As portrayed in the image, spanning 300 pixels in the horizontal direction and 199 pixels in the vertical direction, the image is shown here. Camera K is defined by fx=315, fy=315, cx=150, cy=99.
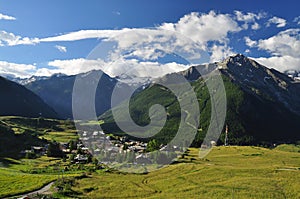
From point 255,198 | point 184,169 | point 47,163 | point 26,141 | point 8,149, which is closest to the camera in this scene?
point 255,198

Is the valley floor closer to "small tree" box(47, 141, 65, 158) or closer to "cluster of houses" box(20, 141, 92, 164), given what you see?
"cluster of houses" box(20, 141, 92, 164)

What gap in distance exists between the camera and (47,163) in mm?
100812

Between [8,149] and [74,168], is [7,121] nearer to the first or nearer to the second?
[8,149]

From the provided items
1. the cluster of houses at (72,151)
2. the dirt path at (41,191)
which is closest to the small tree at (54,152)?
the cluster of houses at (72,151)

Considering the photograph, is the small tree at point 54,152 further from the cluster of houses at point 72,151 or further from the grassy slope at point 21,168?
the cluster of houses at point 72,151

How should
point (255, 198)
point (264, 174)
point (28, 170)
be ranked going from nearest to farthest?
point (255, 198)
point (264, 174)
point (28, 170)

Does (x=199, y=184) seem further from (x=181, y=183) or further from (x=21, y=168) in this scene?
(x=21, y=168)

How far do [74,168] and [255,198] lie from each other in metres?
57.5

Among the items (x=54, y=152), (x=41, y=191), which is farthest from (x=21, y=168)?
(x=41, y=191)

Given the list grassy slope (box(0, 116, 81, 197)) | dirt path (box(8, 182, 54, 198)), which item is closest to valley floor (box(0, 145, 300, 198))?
grassy slope (box(0, 116, 81, 197))

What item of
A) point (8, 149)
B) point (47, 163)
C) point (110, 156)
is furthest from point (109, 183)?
point (8, 149)

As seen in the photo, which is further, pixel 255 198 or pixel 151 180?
pixel 151 180

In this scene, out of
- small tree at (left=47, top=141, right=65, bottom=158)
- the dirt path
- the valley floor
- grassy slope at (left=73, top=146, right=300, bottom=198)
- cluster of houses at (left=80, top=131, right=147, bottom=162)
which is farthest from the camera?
small tree at (left=47, top=141, right=65, bottom=158)

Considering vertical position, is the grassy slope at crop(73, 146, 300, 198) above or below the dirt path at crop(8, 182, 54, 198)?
above
